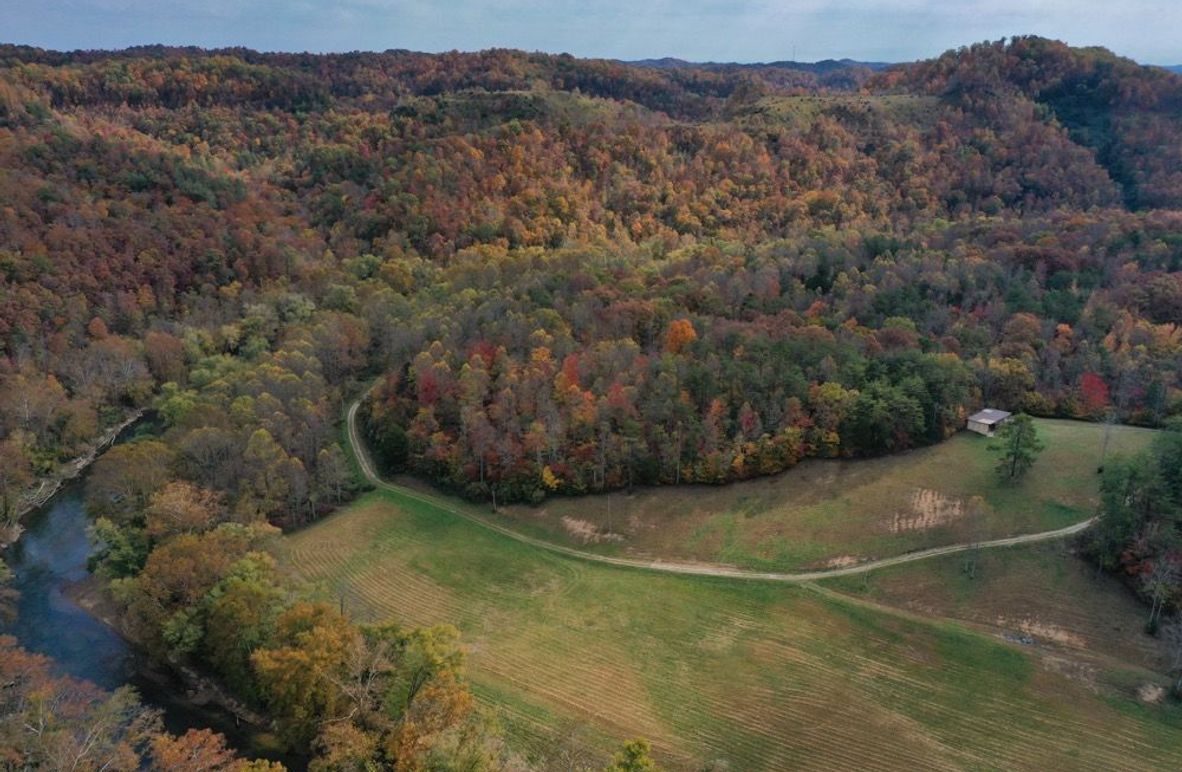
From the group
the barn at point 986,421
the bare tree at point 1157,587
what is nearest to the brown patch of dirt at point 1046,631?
the bare tree at point 1157,587

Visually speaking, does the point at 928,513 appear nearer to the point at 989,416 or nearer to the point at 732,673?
the point at 989,416

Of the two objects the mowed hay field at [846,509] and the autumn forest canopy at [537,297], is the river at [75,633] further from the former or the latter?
the mowed hay field at [846,509]

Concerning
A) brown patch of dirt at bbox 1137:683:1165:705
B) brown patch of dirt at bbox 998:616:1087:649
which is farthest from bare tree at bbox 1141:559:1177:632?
brown patch of dirt at bbox 1137:683:1165:705

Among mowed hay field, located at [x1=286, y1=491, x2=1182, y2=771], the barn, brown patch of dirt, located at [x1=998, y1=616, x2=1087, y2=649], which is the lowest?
mowed hay field, located at [x1=286, y1=491, x2=1182, y2=771]

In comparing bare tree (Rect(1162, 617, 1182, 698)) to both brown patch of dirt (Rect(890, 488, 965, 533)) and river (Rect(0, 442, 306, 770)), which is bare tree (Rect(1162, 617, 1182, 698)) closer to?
brown patch of dirt (Rect(890, 488, 965, 533))

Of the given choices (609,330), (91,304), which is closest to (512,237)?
(609,330)

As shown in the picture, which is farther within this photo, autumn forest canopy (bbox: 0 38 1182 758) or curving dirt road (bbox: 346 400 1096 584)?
autumn forest canopy (bbox: 0 38 1182 758)

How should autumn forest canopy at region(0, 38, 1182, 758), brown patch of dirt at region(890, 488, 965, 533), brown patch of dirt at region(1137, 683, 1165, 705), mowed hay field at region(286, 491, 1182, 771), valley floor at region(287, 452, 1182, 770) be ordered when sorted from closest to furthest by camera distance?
mowed hay field at region(286, 491, 1182, 771) < valley floor at region(287, 452, 1182, 770) < brown patch of dirt at region(1137, 683, 1165, 705) < brown patch of dirt at region(890, 488, 965, 533) < autumn forest canopy at region(0, 38, 1182, 758)
